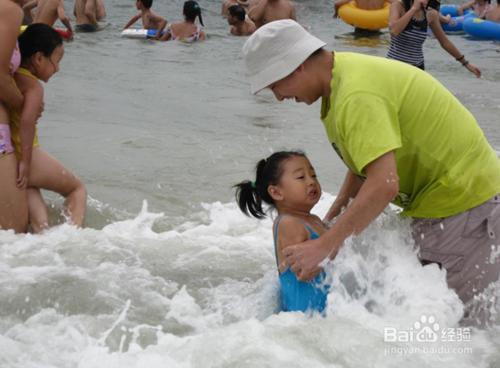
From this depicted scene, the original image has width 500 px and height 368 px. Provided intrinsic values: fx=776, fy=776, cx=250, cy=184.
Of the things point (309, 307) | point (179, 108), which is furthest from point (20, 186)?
point (179, 108)

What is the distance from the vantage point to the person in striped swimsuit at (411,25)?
7070 millimetres

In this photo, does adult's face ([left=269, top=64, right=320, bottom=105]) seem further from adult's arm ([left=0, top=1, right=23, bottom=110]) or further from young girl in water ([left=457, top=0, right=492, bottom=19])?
young girl in water ([left=457, top=0, right=492, bottom=19])

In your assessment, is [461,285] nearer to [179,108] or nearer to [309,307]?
[309,307]

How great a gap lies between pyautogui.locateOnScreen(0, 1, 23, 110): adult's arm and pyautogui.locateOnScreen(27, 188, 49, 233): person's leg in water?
71cm

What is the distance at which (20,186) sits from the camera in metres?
4.72

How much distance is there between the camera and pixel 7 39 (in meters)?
4.36

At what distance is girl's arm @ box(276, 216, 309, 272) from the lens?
3429 millimetres

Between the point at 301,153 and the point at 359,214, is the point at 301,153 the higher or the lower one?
the lower one

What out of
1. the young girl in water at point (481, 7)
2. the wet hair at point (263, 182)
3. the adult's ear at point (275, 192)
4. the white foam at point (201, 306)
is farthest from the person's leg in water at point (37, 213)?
the young girl in water at point (481, 7)

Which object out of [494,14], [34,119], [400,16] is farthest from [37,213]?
[494,14]

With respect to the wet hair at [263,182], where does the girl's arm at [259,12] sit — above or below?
below

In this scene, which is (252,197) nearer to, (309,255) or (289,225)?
(289,225)

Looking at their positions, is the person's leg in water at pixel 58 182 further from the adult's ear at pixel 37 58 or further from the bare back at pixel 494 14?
the bare back at pixel 494 14

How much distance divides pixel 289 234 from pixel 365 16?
13.0 meters
